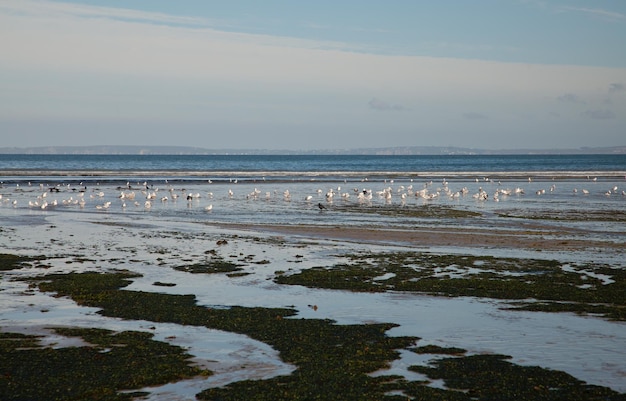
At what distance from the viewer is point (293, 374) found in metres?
11.2

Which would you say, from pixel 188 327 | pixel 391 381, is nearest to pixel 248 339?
→ pixel 188 327

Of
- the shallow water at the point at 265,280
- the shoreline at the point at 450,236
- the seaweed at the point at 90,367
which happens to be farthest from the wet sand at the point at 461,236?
the seaweed at the point at 90,367

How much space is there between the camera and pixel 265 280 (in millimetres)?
19203

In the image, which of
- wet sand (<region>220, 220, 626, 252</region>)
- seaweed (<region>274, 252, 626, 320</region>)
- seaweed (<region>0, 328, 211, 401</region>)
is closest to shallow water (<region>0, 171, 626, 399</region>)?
seaweed (<region>0, 328, 211, 401</region>)

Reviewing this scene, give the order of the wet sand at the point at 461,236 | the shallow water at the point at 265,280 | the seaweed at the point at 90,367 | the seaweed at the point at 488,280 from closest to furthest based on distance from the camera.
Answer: the seaweed at the point at 90,367 < the shallow water at the point at 265,280 < the seaweed at the point at 488,280 < the wet sand at the point at 461,236

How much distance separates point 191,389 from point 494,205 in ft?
122

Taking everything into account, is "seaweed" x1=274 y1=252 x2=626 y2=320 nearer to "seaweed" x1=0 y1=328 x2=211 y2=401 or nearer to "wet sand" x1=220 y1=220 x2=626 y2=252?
"wet sand" x1=220 y1=220 x2=626 y2=252

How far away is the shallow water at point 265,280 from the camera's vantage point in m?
12.3

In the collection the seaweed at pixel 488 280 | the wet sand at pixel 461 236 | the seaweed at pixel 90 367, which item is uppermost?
the seaweed at pixel 90 367

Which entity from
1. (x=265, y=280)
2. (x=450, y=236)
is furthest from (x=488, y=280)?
(x=450, y=236)

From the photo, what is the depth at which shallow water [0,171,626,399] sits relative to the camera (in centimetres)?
1234

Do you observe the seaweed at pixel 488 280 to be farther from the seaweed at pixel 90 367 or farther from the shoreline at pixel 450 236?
the seaweed at pixel 90 367

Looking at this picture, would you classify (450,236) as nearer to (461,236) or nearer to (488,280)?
(461,236)

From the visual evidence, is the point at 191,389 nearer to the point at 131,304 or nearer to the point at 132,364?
the point at 132,364
